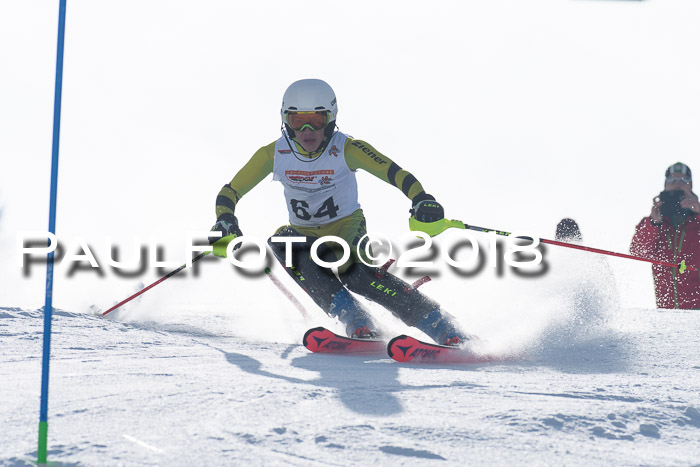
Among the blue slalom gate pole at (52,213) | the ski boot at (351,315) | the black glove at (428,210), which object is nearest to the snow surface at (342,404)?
the blue slalom gate pole at (52,213)

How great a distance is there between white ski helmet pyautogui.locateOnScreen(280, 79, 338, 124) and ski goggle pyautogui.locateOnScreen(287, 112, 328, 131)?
0.03 meters

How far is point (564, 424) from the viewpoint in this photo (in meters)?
2.22

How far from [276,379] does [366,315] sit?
1836mm

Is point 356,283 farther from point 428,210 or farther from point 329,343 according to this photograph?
point 428,210

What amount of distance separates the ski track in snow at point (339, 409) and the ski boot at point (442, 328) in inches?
19.6

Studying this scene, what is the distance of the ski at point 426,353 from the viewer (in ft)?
12.9

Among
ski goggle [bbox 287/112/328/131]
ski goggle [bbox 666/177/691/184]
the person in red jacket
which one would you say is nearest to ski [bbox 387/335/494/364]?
ski goggle [bbox 287/112/328/131]

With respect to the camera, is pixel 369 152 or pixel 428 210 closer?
pixel 428 210

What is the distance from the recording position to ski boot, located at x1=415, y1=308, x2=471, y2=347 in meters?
→ 4.35

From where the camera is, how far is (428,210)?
439 centimetres

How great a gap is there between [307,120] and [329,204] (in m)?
0.63

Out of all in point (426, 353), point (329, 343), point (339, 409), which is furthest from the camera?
point (329, 343)

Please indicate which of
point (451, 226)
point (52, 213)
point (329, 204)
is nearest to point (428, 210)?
point (451, 226)

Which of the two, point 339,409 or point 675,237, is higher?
point 675,237
